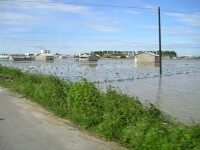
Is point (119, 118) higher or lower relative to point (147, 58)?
higher

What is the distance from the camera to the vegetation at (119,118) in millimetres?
7023

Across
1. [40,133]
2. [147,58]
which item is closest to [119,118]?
[40,133]

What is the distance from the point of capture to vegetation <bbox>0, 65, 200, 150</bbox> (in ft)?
23.0

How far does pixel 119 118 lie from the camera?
9.21m

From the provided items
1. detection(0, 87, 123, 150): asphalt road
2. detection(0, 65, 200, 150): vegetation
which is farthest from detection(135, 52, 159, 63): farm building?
detection(0, 87, 123, 150): asphalt road

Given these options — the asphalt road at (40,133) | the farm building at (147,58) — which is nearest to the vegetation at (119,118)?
the asphalt road at (40,133)

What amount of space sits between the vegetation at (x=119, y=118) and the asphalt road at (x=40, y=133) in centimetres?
39

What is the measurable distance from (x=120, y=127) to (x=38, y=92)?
809 cm

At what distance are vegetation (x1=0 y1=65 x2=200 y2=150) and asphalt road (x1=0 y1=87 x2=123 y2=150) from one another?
1.29 feet

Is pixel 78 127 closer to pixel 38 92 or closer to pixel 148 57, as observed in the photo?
pixel 38 92

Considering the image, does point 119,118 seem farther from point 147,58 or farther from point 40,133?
point 147,58

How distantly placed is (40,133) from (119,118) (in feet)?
7.47

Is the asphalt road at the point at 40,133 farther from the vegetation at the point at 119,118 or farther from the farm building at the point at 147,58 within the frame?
the farm building at the point at 147,58

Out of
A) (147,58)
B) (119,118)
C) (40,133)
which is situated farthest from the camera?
(147,58)
